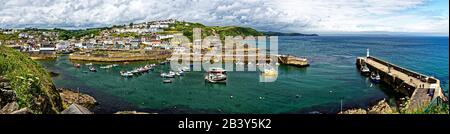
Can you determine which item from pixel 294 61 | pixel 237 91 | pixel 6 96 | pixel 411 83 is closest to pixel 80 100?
pixel 237 91

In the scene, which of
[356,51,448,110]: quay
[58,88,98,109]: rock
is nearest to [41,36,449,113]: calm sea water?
[58,88,98,109]: rock

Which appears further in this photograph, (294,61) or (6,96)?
(294,61)

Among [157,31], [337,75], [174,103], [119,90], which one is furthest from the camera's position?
[157,31]

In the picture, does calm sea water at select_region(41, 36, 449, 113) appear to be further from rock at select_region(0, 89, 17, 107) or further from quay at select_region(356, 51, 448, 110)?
rock at select_region(0, 89, 17, 107)

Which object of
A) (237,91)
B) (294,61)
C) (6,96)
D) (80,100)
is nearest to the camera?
(6,96)

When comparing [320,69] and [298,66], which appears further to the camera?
[298,66]

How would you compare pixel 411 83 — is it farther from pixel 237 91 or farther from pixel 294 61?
pixel 294 61

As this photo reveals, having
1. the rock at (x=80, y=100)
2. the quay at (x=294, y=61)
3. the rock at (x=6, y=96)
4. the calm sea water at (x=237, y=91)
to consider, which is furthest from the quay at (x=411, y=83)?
the rock at (x=6, y=96)

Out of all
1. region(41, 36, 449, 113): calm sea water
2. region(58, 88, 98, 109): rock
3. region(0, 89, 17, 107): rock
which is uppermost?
region(0, 89, 17, 107): rock

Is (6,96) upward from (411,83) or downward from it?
upward
